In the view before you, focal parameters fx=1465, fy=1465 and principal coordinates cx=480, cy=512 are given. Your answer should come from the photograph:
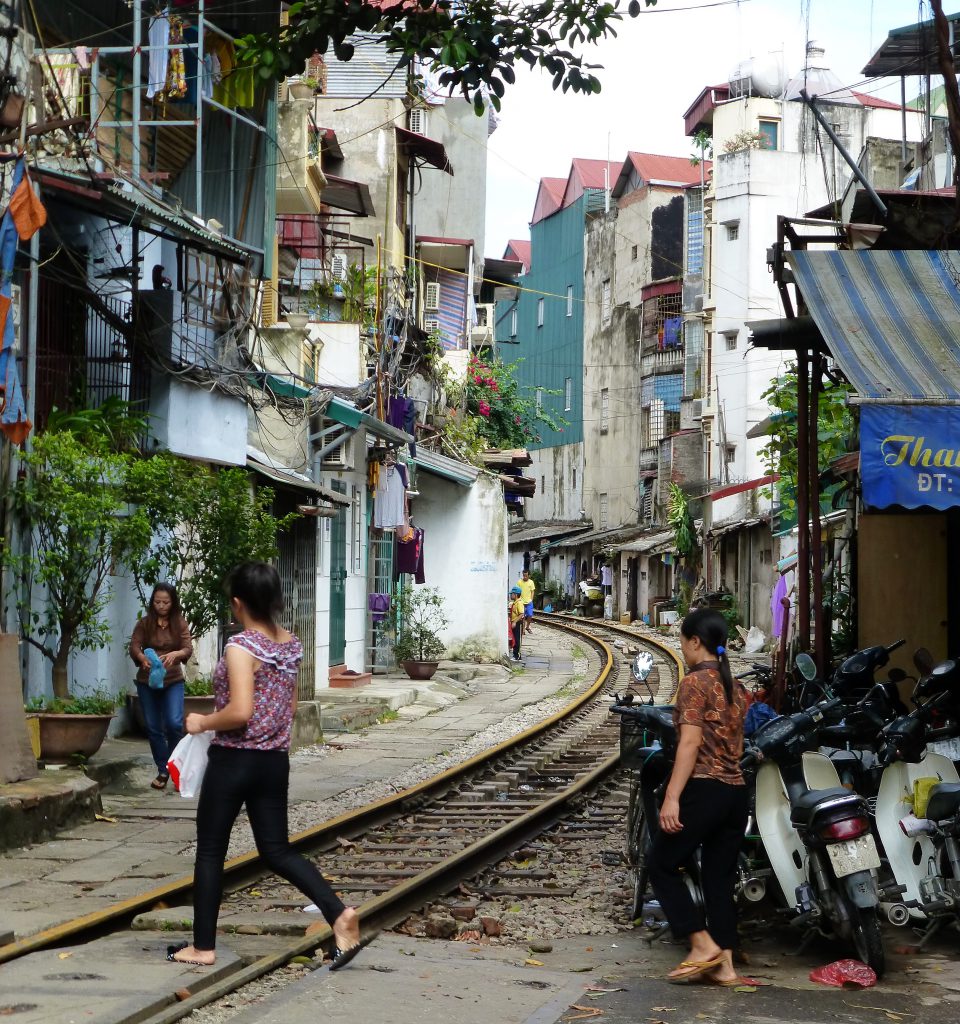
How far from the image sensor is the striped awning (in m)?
7.94

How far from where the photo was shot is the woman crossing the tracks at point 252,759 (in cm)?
591

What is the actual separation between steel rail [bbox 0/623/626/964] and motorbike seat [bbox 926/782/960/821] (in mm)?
3192

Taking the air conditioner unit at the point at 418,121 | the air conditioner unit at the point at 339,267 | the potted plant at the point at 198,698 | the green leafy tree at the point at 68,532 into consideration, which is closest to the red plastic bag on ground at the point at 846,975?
the green leafy tree at the point at 68,532

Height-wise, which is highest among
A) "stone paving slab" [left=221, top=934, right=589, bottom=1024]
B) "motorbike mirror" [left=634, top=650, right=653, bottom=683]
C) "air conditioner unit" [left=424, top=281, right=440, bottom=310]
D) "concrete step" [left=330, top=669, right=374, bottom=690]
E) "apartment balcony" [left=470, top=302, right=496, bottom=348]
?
"apartment balcony" [left=470, top=302, right=496, bottom=348]

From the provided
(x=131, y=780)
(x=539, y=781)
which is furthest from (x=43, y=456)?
(x=539, y=781)

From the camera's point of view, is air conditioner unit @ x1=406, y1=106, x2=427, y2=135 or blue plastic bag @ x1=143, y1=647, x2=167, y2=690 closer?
blue plastic bag @ x1=143, y1=647, x2=167, y2=690

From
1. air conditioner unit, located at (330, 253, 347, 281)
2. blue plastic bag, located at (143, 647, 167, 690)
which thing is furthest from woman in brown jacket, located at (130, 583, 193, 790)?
air conditioner unit, located at (330, 253, 347, 281)

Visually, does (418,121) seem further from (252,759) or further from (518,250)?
(518,250)

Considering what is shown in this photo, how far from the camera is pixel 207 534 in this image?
13.4 meters

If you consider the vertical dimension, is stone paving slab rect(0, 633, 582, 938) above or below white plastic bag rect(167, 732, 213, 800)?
below

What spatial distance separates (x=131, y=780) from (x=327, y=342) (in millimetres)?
11708

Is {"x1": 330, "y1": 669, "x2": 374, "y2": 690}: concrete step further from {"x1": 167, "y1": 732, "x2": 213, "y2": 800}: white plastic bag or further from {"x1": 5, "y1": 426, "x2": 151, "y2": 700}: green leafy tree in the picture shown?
{"x1": 167, "y1": 732, "x2": 213, "y2": 800}: white plastic bag

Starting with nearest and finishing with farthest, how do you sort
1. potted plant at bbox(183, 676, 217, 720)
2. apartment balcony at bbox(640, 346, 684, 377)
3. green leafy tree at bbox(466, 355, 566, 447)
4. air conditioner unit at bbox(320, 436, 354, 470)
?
1. potted plant at bbox(183, 676, 217, 720)
2. air conditioner unit at bbox(320, 436, 354, 470)
3. green leafy tree at bbox(466, 355, 566, 447)
4. apartment balcony at bbox(640, 346, 684, 377)

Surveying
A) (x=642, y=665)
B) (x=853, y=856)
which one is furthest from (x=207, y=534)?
(x=853, y=856)
